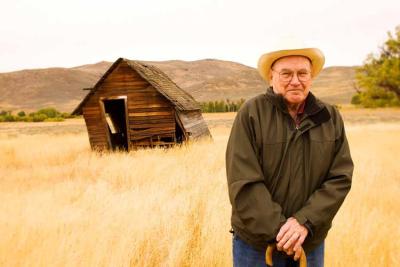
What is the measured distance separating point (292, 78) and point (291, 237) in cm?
88

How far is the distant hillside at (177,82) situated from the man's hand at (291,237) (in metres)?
128

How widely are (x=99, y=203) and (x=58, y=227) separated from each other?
3.81 feet

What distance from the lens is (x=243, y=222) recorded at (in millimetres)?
2254

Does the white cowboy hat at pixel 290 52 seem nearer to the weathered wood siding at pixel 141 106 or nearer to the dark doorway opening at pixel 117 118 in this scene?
the weathered wood siding at pixel 141 106

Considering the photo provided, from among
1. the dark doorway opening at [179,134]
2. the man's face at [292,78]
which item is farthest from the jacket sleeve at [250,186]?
the dark doorway opening at [179,134]

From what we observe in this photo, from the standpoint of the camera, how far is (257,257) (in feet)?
7.65

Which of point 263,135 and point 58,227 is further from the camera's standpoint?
point 58,227

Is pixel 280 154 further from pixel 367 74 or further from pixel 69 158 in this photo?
pixel 367 74

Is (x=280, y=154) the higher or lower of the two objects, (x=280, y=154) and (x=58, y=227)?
the higher

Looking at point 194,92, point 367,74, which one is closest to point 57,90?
point 194,92

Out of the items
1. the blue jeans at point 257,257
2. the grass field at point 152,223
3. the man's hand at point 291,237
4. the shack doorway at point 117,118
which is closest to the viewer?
the man's hand at point 291,237

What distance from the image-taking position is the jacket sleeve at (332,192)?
87.6 inches

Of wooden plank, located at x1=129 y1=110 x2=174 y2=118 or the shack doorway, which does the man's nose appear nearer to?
wooden plank, located at x1=129 y1=110 x2=174 y2=118

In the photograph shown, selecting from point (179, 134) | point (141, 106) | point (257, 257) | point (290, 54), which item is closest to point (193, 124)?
point (179, 134)
